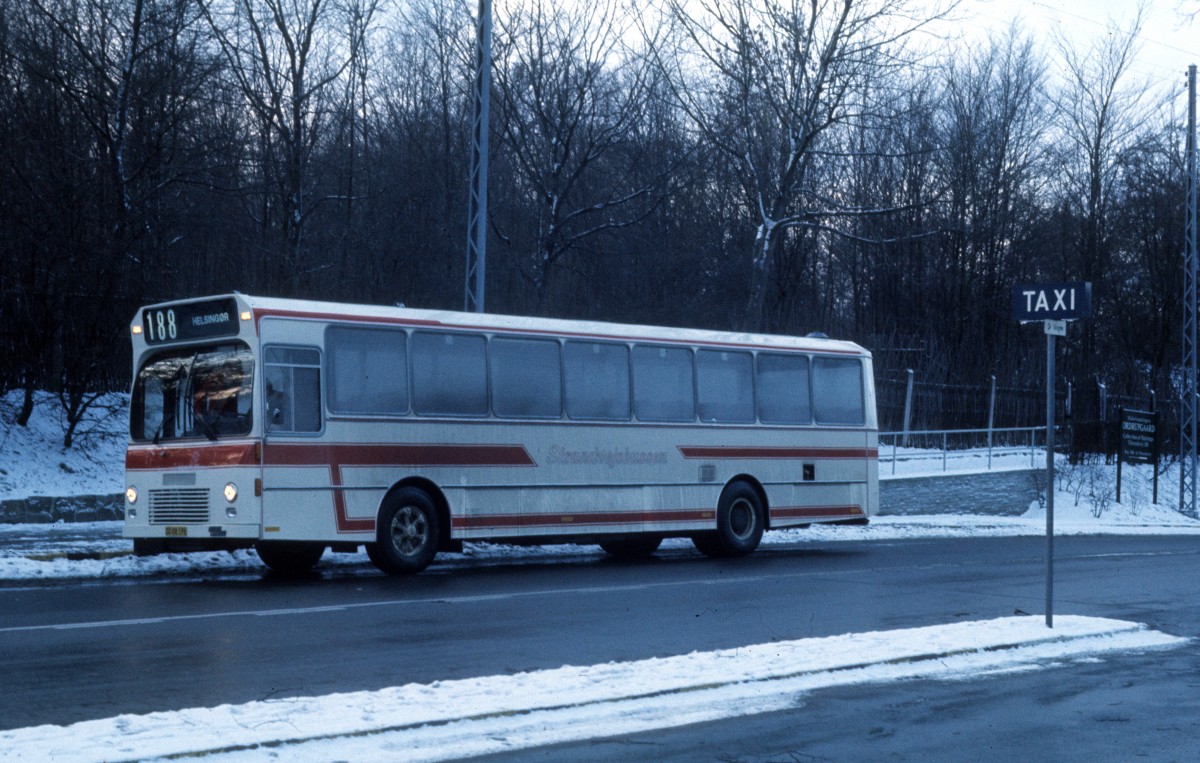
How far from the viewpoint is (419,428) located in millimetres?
16938

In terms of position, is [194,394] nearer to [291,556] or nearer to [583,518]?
[291,556]

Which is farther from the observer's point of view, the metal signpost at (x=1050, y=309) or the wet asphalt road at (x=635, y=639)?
the metal signpost at (x=1050, y=309)

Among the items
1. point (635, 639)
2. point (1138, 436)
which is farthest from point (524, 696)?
point (1138, 436)

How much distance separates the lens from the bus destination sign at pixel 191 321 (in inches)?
619

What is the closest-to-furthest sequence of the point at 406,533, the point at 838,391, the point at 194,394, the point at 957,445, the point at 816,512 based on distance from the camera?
the point at 194,394
the point at 406,533
the point at 816,512
the point at 838,391
the point at 957,445

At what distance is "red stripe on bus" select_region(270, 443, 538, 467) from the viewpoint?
51.2ft

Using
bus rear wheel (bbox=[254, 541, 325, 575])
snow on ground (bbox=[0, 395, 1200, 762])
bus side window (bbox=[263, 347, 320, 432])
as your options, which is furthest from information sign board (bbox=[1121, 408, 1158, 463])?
bus side window (bbox=[263, 347, 320, 432])

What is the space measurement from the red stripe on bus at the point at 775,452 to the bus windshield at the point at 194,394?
6694 mm

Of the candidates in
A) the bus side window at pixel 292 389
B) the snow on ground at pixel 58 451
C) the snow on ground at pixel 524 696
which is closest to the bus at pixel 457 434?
the bus side window at pixel 292 389

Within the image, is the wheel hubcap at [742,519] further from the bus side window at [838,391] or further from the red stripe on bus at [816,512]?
the bus side window at [838,391]

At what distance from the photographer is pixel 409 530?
16.8 metres

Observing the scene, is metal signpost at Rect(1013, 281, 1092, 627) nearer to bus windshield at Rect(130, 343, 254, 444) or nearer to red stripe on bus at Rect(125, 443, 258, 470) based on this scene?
red stripe on bus at Rect(125, 443, 258, 470)

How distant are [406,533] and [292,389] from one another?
2.17 meters

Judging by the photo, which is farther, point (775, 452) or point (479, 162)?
point (479, 162)
